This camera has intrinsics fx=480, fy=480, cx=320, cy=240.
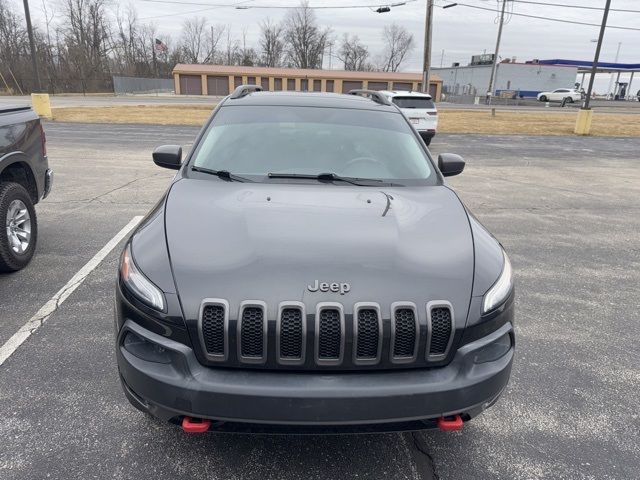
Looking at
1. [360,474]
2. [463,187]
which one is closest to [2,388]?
[360,474]

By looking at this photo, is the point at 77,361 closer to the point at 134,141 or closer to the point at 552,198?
the point at 552,198

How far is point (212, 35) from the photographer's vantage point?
9138 centimetres

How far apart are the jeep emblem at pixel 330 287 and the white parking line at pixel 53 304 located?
2.38 metres

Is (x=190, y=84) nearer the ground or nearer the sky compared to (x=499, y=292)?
nearer the ground

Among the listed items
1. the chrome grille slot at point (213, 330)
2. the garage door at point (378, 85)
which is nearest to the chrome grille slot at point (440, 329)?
the chrome grille slot at point (213, 330)

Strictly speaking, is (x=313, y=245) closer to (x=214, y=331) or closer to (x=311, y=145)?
(x=214, y=331)

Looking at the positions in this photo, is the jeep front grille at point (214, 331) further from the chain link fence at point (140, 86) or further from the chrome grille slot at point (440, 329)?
the chain link fence at point (140, 86)

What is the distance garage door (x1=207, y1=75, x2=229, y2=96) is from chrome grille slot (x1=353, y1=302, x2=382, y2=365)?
60.8 metres

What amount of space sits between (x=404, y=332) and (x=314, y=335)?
38cm

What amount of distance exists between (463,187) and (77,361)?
7.77 meters

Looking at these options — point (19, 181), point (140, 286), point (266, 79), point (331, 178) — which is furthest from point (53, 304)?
point (266, 79)

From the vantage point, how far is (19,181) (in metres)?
4.88

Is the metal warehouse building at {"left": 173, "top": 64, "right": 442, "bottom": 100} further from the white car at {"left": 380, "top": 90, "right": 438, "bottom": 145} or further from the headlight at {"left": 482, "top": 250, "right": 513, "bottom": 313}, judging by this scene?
the headlight at {"left": 482, "top": 250, "right": 513, "bottom": 313}

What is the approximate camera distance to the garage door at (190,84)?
5884 centimetres
